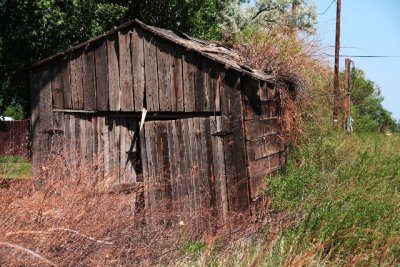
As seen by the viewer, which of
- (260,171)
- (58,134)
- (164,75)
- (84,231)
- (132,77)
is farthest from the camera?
(58,134)

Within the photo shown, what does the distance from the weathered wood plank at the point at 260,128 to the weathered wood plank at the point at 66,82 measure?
3583mm

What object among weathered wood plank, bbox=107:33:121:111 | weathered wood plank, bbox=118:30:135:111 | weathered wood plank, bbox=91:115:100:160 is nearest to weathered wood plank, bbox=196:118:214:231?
weathered wood plank, bbox=118:30:135:111

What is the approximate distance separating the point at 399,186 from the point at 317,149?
9.83ft

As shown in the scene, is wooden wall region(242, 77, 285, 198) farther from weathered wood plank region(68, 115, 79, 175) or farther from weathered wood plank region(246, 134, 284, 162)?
weathered wood plank region(68, 115, 79, 175)

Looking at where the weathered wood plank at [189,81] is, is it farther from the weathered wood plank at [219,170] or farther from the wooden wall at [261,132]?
the wooden wall at [261,132]

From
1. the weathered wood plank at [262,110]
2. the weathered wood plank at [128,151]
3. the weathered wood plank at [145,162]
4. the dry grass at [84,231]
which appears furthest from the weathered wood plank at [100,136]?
the weathered wood plank at [262,110]

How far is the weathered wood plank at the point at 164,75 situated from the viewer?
9820 millimetres

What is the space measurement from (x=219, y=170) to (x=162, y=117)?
163 centimetres

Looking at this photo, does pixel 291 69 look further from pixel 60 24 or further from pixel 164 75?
pixel 60 24

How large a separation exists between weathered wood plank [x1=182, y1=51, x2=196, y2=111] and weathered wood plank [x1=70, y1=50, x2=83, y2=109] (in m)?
2.15

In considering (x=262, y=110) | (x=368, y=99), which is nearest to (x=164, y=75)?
(x=262, y=110)

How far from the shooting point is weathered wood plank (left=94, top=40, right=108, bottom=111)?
404 inches

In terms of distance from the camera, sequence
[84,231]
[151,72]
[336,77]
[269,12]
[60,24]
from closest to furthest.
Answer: [84,231] → [151,72] → [60,24] → [336,77] → [269,12]

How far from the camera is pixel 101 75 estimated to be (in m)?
10.3
